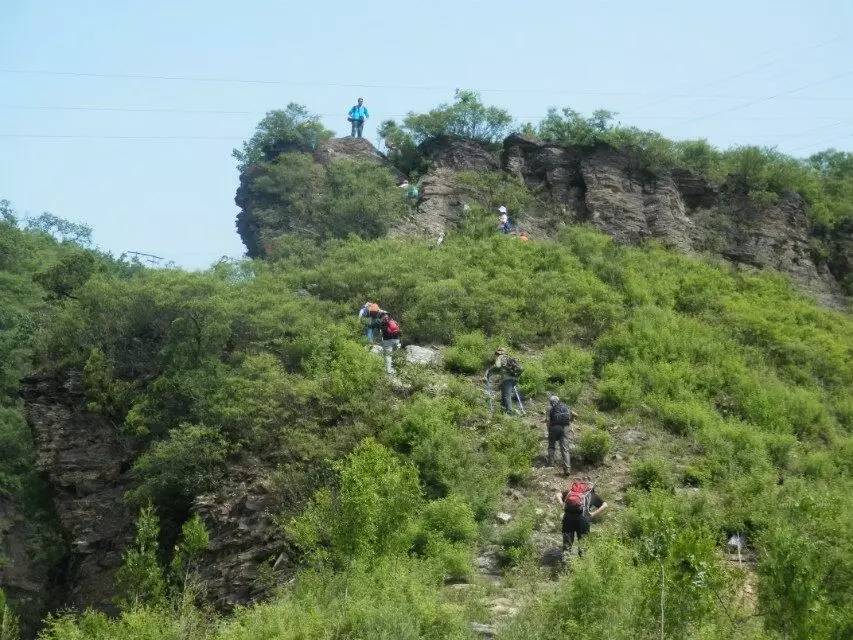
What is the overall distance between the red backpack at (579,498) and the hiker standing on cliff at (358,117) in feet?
89.7

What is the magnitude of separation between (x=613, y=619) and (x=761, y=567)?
2131mm

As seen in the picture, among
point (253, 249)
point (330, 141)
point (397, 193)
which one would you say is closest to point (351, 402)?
point (397, 193)

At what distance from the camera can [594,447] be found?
66.5ft

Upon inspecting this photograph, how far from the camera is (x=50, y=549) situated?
28.3 metres

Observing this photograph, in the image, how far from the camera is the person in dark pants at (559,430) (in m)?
19.3

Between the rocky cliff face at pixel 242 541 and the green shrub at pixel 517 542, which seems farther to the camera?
the rocky cliff face at pixel 242 541

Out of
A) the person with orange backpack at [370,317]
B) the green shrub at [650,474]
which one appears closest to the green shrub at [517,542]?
the green shrub at [650,474]

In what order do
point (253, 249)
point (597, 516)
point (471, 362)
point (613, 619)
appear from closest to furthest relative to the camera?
point (613, 619) → point (597, 516) → point (471, 362) → point (253, 249)

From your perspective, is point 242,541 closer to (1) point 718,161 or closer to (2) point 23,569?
(2) point 23,569

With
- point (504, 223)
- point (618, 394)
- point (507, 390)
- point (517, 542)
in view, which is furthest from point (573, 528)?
point (504, 223)

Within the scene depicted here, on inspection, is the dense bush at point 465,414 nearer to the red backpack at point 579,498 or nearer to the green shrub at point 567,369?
the green shrub at point 567,369

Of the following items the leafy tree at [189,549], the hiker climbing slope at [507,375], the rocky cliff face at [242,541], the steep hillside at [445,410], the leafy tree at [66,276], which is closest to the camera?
the steep hillside at [445,410]

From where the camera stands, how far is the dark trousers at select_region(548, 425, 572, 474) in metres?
19.6

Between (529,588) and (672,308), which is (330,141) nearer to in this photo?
(672,308)
